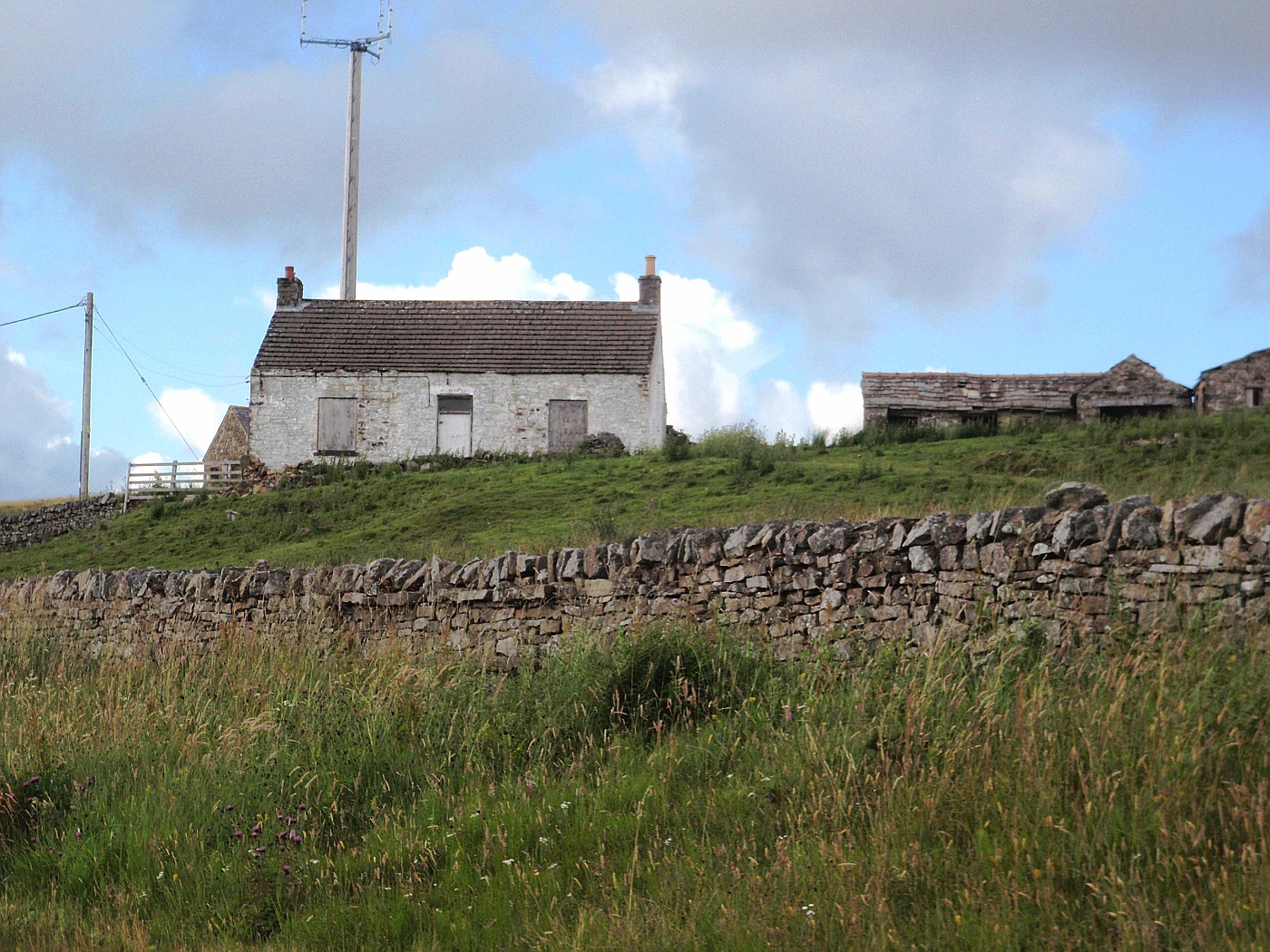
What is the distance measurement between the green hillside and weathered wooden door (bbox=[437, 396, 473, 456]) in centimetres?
469

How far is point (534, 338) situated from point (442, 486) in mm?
11040

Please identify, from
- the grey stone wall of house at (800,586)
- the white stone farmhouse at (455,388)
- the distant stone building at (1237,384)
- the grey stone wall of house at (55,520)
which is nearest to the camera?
the grey stone wall of house at (800,586)

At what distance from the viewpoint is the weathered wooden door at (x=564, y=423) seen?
3338cm

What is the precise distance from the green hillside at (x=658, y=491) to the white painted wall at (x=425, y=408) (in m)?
4.57

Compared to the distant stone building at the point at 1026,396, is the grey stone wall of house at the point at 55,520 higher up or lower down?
lower down

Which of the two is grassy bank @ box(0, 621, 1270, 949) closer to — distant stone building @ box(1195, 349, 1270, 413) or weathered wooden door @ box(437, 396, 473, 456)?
weathered wooden door @ box(437, 396, 473, 456)

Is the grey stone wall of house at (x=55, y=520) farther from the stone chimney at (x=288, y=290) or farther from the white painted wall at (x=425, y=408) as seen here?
the stone chimney at (x=288, y=290)

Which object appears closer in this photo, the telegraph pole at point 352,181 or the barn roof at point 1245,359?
the barn roof at point 1245,359

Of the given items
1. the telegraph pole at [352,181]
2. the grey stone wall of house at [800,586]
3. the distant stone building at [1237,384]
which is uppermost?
the telegraph pole at [352,181]

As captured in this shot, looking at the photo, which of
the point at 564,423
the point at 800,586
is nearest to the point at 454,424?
the point at 564,423

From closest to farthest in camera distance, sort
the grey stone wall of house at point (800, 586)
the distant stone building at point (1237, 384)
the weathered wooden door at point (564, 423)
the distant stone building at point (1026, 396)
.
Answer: the grey stone wall of house at point (800, 586) → the distant stone building at point (1026, 396) → the distant stone building at point (1237, 384) → the weathered wooden door at point (564, 423)

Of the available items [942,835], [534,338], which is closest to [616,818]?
[942,835]

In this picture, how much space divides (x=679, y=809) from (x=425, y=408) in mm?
29144

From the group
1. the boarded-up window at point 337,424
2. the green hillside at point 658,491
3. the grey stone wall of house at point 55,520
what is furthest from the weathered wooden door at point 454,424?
the grey stone wall of house at point 55,520
